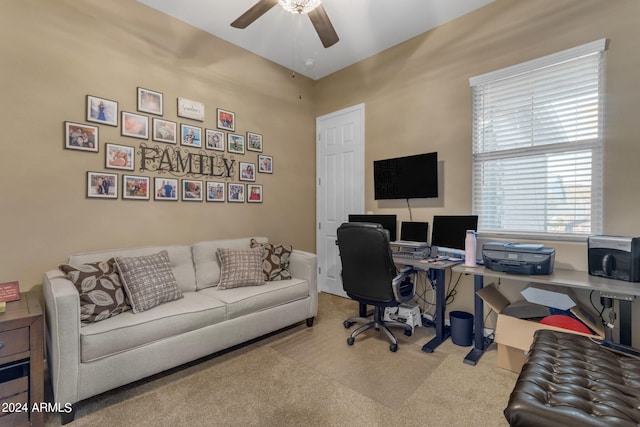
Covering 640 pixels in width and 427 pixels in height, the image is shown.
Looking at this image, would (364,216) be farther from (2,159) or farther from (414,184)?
(2,159)

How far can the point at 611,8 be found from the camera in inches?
90.8

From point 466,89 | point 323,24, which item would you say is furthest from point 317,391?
point 466,89

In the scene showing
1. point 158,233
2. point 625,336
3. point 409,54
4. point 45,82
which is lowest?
point 625,336

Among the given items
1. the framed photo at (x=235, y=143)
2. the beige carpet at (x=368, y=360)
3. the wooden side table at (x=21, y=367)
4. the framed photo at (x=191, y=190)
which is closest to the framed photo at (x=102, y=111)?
the framed photo at (x=191, y=190)

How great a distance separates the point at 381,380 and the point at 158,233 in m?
2.43

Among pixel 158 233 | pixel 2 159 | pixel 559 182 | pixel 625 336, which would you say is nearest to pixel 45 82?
pixel 2 159

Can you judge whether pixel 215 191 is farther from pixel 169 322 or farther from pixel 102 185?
pixel 169 322

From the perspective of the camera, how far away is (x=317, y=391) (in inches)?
79.4

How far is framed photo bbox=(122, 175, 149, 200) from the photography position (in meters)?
2.74

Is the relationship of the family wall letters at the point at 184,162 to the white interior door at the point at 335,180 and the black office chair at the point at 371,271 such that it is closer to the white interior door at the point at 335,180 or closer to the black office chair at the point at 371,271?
the white interior door at the point at 335,180

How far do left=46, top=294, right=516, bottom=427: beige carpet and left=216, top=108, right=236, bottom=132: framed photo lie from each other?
94.5 inches

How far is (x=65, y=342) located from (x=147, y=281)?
0.65 m

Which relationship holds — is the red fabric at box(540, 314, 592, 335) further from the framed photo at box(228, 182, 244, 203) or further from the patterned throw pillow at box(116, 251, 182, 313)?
the framed photo at box(228, 182, 244, 203)

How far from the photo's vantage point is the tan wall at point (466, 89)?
2.26 m
